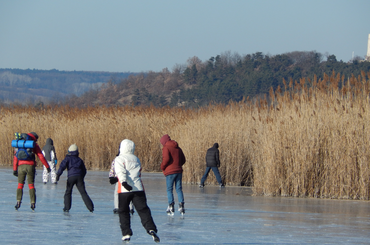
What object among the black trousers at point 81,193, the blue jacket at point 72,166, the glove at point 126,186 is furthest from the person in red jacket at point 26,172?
the glove at point 126,186

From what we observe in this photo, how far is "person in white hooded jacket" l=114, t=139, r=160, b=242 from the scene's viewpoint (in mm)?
7660

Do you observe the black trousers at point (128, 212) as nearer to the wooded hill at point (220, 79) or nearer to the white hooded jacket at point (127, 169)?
the white hooded jacket at point (127, 169)

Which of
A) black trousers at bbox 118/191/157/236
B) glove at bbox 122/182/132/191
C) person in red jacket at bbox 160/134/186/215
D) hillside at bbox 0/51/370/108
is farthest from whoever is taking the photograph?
hillside at bbox 0/51/370/108

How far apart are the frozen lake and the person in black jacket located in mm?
3111

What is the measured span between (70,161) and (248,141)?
31.9 feet

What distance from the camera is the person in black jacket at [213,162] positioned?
59.8ft

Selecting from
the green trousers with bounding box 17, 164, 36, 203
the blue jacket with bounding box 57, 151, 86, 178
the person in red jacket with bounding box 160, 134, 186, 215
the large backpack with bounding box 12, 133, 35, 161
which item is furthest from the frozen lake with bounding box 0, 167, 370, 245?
the large backpack with bounding box 12, 133, 35, 161

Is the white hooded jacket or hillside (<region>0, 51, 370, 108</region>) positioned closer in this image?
the white hooded jacket

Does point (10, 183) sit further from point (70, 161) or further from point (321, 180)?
point (321, 180)

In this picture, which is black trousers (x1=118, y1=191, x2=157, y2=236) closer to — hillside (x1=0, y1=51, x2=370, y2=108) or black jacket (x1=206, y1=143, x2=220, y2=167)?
black jacket (x1=206, y1=143, x2=220, y2=167)

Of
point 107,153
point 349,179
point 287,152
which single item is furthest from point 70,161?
point 107,153

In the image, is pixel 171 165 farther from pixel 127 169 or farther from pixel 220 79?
pixel 220 79

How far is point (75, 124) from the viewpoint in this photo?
96.5 ft

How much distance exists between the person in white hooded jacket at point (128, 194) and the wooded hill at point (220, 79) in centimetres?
6293
